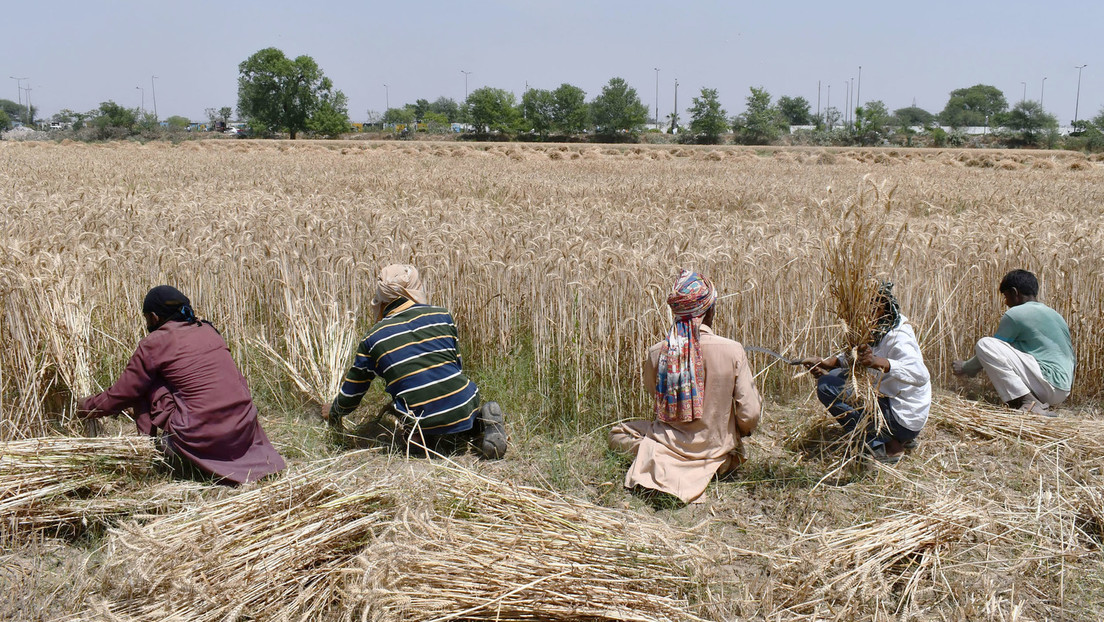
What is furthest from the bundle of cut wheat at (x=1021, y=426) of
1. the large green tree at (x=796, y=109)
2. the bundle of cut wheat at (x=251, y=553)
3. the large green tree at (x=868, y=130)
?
the large green tree at (x=796, y=109)

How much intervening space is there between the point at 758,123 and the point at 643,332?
64564mm

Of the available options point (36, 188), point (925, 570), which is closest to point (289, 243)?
point (925, 570)

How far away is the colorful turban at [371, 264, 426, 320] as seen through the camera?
421cm

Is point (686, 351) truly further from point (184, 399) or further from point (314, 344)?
point (314, 344)

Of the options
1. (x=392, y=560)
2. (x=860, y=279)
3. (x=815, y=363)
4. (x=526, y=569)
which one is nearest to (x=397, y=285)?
(x=392, y=560)

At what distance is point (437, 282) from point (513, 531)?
2.70 m

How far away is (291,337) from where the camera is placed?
517cm

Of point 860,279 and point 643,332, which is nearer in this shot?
point 860,279

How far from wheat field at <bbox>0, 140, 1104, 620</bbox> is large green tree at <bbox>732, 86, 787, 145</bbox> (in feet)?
173

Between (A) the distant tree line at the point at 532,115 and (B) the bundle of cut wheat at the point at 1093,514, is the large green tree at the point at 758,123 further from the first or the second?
(B) the bundle of cut wheat at the point at 1093,514

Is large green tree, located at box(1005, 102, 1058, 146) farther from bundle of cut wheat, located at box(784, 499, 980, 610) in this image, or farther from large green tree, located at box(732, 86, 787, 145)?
bundle of cut wheat, located at box(784, 499, 980, 610)

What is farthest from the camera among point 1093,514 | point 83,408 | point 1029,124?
point 1029,124

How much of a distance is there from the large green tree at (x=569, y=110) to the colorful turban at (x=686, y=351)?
73.2 metres

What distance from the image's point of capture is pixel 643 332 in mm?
4609
